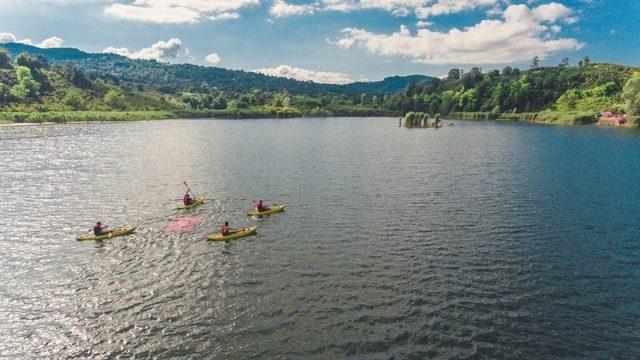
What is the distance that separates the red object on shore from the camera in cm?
4344

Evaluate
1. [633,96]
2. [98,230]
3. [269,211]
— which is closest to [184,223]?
[98,230]

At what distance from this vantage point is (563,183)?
62.7 metres

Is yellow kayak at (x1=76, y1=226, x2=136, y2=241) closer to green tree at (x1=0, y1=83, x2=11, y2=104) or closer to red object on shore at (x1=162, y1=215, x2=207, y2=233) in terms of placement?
red object on shore at (x1=162, y1=215, x2=207, y2=233)

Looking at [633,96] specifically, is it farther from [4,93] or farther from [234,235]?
[4,93]

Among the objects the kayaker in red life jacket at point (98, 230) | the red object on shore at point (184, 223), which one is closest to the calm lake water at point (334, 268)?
the red object on shore at point (184, 223)

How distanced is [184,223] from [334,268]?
71.6 ft

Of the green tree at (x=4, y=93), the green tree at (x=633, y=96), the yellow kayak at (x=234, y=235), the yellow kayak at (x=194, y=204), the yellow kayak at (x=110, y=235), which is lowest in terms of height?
the yellow kayak at (x=110, y=235)

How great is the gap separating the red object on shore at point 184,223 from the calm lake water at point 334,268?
4.27 ft

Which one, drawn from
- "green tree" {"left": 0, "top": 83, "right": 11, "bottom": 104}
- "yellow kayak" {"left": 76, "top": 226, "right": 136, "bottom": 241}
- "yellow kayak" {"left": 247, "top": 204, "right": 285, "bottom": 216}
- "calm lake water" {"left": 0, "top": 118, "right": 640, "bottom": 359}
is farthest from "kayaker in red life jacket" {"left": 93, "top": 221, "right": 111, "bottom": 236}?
"green tree" {"left": 0, "top": 83, "right": 11, "bottom": 104}

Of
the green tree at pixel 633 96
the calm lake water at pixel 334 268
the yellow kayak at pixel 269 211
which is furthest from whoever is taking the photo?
the green tree at pixel 633 96

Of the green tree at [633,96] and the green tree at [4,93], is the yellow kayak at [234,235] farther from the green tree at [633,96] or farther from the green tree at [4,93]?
the green tree at [4,93]

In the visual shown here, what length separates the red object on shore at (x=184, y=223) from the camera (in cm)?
4344

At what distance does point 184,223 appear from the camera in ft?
149

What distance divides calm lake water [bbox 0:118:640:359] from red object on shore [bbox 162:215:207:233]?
4.27 ft
